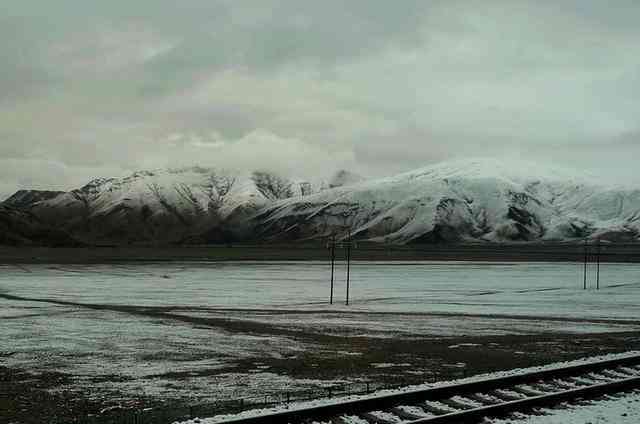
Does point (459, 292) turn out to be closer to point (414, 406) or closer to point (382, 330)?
point (382, 330)

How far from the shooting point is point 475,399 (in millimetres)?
15758

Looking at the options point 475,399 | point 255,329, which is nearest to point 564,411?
point 475,399

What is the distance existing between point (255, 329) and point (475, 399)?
17.8 m

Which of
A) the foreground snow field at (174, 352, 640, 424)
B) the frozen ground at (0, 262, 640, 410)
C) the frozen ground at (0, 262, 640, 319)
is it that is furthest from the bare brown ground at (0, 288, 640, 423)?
the frozen ground at (0, 262, 640, 319)

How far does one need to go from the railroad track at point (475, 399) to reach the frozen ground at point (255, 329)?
383 cm

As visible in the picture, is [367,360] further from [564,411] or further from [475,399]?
[564,411]

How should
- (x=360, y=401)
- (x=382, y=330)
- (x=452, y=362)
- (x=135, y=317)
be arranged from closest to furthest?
A: 1. (x=360, y=401)
2. (x=452, y=362)
3. (x=382, y=330)
4. (x=135, y=317)

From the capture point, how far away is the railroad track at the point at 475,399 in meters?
13.9

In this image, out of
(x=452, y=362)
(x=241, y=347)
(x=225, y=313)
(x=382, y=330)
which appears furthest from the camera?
(x=225, y=313)

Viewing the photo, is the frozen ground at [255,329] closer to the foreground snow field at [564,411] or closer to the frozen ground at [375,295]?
the frozen ground at [375,295]

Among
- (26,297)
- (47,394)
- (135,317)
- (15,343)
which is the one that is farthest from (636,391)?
(26,297)

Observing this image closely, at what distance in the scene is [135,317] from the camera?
3775 cm

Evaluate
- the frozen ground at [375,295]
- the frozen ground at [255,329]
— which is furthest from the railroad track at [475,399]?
the frozen ground at [375,295]

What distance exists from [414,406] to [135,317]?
25.2 meters
